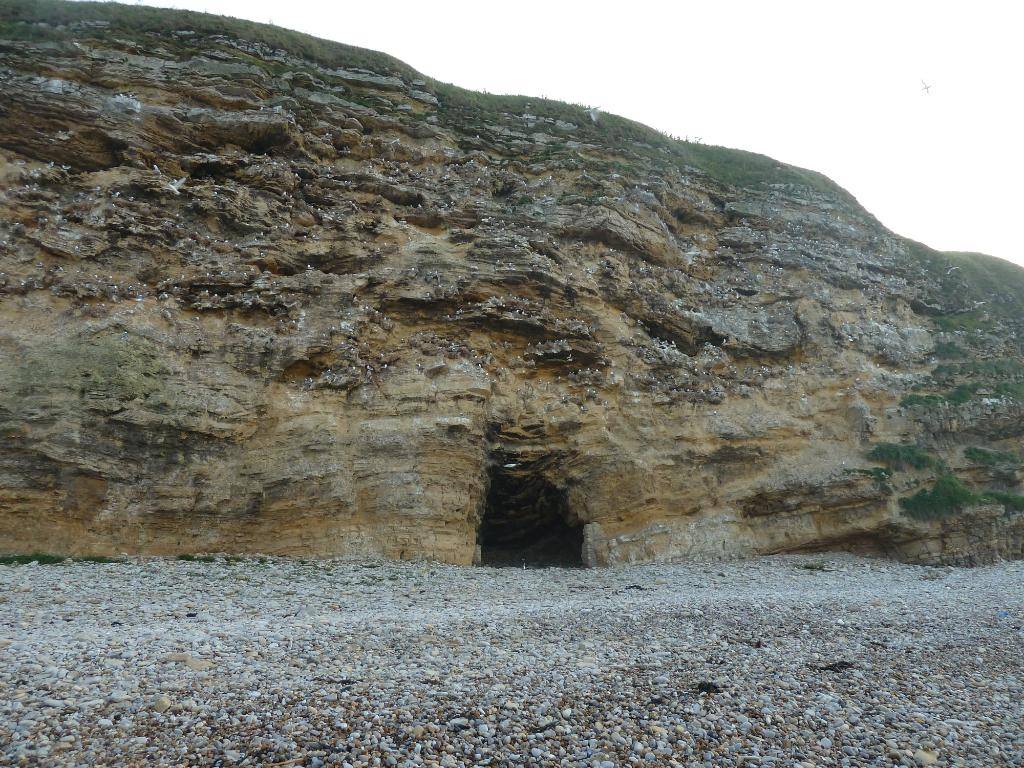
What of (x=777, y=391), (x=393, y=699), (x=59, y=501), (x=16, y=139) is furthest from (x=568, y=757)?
(x=16, y=139)

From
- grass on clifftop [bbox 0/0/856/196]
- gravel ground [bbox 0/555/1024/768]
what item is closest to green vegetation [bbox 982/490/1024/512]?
gravel ground [bbox 0/555/1024/768]

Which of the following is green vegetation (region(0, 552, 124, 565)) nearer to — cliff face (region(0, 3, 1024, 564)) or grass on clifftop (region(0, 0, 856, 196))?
cliff face (region(0, 3, 1024, 564))

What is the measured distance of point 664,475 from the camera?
17.2 meters

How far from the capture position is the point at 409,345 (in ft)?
55.4

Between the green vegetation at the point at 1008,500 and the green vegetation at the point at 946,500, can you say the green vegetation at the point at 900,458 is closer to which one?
the green vegetation at the point at 946,500

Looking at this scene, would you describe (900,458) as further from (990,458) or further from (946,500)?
(990,458)

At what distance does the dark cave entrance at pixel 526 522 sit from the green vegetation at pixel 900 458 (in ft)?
30.5

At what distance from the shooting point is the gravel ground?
5324 mm

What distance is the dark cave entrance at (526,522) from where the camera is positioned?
17031 millimetres

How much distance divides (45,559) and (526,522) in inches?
447

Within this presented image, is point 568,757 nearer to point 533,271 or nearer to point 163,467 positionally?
point 163,467

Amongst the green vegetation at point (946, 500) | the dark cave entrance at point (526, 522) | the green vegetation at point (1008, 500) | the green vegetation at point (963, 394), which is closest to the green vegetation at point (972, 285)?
the green vegetation at point (963, 394)

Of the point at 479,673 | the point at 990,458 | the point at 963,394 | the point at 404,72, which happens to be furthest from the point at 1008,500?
the point at 404,72

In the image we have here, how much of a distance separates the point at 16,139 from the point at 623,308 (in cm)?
1695
